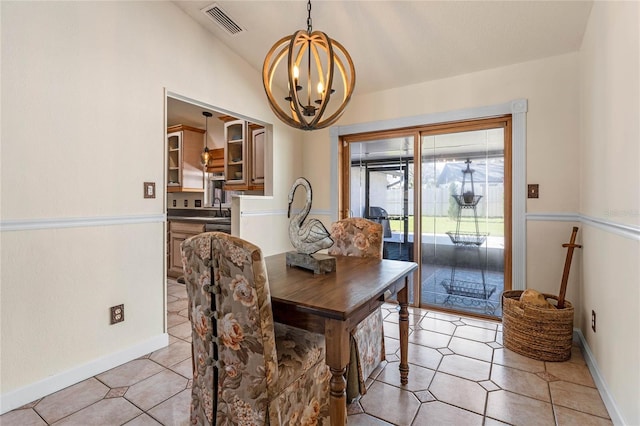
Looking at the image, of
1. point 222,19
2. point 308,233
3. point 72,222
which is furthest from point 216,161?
point 308,233

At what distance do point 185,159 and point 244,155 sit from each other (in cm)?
139

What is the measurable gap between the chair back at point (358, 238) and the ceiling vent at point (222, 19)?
77.4 inches

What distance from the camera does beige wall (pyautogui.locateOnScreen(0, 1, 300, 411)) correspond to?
180 cm

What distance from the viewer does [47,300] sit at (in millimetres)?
A: 1920

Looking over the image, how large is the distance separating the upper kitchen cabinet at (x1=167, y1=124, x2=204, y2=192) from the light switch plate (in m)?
2.70

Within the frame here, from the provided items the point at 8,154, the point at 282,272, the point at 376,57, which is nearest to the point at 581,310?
the point at 282,272

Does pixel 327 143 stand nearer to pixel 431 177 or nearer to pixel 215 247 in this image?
pixel 431 177

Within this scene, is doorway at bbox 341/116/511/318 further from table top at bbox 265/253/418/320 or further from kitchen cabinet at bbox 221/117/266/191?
table top at bbox 265/253/418/320

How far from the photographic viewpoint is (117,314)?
2260mm

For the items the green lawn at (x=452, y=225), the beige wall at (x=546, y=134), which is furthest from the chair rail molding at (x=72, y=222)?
the beige wall at (x=546, y=134)

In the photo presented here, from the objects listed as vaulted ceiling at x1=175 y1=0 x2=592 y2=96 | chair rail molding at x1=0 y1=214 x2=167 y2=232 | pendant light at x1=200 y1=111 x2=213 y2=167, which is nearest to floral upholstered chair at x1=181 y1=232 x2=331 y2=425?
chair rail molding at x1=0 y1=214 x2=167 y2=232

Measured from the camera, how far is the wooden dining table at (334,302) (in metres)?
1.23

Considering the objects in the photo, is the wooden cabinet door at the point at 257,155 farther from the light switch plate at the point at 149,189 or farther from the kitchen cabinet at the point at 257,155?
the light switch plate at the point at 149,189

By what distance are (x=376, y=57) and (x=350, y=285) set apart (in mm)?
2358
